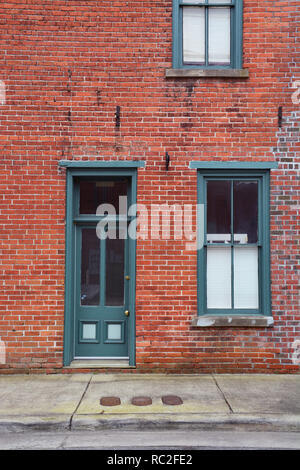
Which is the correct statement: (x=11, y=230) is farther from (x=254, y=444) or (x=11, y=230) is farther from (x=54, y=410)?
(x=254, y=444)

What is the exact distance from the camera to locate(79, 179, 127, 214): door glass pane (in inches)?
255

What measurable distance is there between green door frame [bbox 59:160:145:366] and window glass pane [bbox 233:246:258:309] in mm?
1687

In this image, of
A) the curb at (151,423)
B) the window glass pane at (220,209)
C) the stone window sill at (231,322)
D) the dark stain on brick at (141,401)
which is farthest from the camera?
the window glass pane at (220,209)

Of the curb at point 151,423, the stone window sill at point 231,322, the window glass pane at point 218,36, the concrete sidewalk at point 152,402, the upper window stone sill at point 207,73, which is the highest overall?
the window glass pane at point 218,36

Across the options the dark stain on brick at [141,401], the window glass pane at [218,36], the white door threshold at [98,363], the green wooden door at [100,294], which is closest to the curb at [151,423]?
the dark stain on brick at [141,401]

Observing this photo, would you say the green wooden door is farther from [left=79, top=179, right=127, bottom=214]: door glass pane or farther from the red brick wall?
the red brick wall

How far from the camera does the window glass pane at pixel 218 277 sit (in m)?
6.23

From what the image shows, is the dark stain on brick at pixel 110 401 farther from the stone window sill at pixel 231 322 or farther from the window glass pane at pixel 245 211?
the window glass pane at pixel 245 211

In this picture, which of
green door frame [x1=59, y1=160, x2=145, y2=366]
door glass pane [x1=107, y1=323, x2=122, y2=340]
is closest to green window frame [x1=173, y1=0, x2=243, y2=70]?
green door frame [x1=59, y1=160, x2=145, y2=366]

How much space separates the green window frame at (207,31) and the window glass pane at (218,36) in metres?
0.05

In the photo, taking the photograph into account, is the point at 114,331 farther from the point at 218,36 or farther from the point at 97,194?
the point at 218,36

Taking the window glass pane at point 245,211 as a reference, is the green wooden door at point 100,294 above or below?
below

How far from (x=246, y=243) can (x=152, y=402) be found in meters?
2.90
